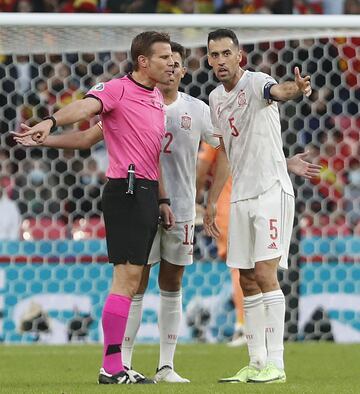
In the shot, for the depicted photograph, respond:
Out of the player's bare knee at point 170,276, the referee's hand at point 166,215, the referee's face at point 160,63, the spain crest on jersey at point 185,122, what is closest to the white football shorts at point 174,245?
the player's bare knee at point 170,276

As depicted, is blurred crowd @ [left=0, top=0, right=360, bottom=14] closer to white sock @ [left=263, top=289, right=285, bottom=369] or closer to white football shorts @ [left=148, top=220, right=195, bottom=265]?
white football shorts @ [left=148, top=220, right=195, bottom=265]

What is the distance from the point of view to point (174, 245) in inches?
306

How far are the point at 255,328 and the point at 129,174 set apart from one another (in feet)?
4.12

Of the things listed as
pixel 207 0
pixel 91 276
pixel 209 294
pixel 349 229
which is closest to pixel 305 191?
pixel 349 229

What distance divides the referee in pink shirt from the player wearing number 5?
413mm

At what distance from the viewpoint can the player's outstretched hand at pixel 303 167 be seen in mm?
7519

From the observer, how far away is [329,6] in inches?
571

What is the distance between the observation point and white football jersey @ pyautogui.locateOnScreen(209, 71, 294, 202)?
7383mm

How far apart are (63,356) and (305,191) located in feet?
9.99

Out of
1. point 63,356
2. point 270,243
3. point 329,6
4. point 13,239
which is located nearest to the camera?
point 270,243

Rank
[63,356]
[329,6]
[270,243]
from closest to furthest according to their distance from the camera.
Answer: [270,243], [63,356], [329,6]

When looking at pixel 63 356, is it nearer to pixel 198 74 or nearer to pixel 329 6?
pixel 198 74

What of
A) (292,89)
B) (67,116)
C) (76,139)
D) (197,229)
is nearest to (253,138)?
(292,89)

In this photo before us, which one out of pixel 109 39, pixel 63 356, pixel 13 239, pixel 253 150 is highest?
pixel 109 39
